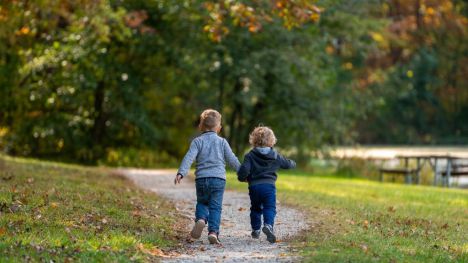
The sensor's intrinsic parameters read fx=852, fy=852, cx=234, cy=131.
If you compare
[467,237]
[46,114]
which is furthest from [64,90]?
[467,237]

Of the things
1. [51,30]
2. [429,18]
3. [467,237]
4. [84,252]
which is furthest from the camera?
[429,18]

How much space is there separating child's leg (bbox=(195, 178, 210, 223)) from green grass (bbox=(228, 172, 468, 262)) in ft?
3.98

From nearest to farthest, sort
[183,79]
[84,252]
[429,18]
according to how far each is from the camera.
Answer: [84,252] → [183,79] → [429,18]

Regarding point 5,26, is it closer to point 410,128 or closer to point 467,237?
point 467,237

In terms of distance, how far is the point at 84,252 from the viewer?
834 cm

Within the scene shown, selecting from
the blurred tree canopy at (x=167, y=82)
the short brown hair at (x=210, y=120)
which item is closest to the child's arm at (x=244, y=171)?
the short brown hair at (x=210, y=120)

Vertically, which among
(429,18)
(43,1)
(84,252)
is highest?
(429,18)

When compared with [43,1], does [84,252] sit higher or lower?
lower

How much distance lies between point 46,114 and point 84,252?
24.6m

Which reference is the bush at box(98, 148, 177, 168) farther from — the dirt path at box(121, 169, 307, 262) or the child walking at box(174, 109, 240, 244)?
the child walking at box(174, 109, 240, 244)

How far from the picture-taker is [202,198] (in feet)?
33.0

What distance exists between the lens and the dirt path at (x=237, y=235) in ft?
28.8

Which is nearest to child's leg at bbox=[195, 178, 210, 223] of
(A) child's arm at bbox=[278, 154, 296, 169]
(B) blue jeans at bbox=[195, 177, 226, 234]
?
(B) blue jeans at bbox=[195, 177, 226, 234]

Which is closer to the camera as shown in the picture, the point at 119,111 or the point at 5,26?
the point at 5,26
